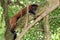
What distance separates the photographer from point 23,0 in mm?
3268

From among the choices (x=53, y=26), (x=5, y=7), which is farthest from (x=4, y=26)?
A: (x=53, y=26)

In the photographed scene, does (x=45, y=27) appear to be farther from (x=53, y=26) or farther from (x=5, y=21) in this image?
(x=53, y=26)

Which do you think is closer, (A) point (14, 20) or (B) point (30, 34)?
(A) point (14, 20)

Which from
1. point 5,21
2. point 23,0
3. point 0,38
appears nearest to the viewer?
point 5,21

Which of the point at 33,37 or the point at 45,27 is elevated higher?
the point at 45,27

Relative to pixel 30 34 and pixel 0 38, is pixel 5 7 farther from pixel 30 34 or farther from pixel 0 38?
pixel 30 34

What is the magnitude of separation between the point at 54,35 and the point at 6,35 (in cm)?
182

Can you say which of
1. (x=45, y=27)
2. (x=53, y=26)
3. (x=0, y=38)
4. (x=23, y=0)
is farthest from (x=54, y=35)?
(x=0, y=38)

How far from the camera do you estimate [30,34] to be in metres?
3.36

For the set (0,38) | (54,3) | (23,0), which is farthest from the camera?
(23,0)

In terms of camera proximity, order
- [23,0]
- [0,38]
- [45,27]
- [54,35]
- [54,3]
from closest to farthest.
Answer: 1. [54,3]
2. [0,38]
3. [45,27]
4. [23,0]
5. [54,35]

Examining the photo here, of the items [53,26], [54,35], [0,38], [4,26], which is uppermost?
[4,26]

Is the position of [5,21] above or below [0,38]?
above

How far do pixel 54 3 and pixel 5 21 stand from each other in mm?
586
